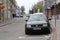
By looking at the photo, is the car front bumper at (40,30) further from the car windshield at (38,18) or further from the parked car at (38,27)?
the car windshield at (38,18)

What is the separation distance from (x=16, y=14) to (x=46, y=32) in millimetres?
95816

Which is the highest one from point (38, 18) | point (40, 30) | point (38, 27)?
point (38, 18)

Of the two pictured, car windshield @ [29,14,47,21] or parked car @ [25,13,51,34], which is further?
car windshield @ [29,14,47,21]

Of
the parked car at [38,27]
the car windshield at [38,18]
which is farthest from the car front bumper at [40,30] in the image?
the car windshield at [38,18]

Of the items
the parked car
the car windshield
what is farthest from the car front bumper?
the car windshield

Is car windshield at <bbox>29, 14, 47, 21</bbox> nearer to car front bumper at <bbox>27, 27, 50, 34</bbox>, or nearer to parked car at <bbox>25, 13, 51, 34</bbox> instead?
parked car at <bbox>25, 13, 51, 34</bbox>

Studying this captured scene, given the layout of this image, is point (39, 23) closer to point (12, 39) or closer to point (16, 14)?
point (12, 39)

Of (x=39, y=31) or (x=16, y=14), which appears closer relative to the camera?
(x=39, y=31)

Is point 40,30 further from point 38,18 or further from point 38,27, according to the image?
point 38,18

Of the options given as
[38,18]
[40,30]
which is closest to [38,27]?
[40,30]

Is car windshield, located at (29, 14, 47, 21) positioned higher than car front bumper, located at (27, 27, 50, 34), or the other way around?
car windshield, located at (29, 14, 47, 21)

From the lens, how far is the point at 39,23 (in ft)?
61.1

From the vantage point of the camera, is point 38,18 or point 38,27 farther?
point 38,18

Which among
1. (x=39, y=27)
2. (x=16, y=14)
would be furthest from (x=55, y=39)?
(x=16, y=14)
